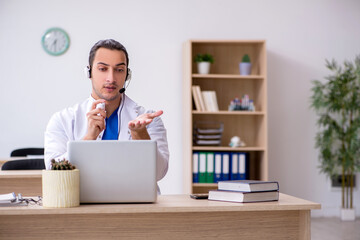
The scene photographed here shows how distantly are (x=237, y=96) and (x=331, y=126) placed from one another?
1107mm

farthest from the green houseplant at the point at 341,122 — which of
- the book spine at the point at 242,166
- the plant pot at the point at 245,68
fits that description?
the book spine at the point at 242,166

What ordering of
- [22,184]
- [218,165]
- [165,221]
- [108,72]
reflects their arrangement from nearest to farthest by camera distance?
[165,221] < [108,72] < [22,184] < [218,165]

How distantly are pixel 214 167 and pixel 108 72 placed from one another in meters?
3.16

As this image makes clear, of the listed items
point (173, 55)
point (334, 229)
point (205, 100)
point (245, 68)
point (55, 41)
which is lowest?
point (334, 229)

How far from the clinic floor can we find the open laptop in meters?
3.29

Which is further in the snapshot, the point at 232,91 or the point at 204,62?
the point at 232,91

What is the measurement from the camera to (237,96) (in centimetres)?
570

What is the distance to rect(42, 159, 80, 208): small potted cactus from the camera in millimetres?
1796

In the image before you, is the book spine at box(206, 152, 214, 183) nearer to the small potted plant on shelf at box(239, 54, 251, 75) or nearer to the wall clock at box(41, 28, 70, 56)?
the small potted plant on shelf at box(239, 54, 251, 75)

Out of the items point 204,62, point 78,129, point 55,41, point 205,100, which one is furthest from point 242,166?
point 78,129

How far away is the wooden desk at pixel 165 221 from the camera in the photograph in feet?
6.15

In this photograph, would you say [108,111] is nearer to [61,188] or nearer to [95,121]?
[95,121]

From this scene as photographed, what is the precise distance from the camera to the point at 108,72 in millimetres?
2344

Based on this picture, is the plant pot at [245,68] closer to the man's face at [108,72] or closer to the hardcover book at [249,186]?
the man's face at [108,72]
